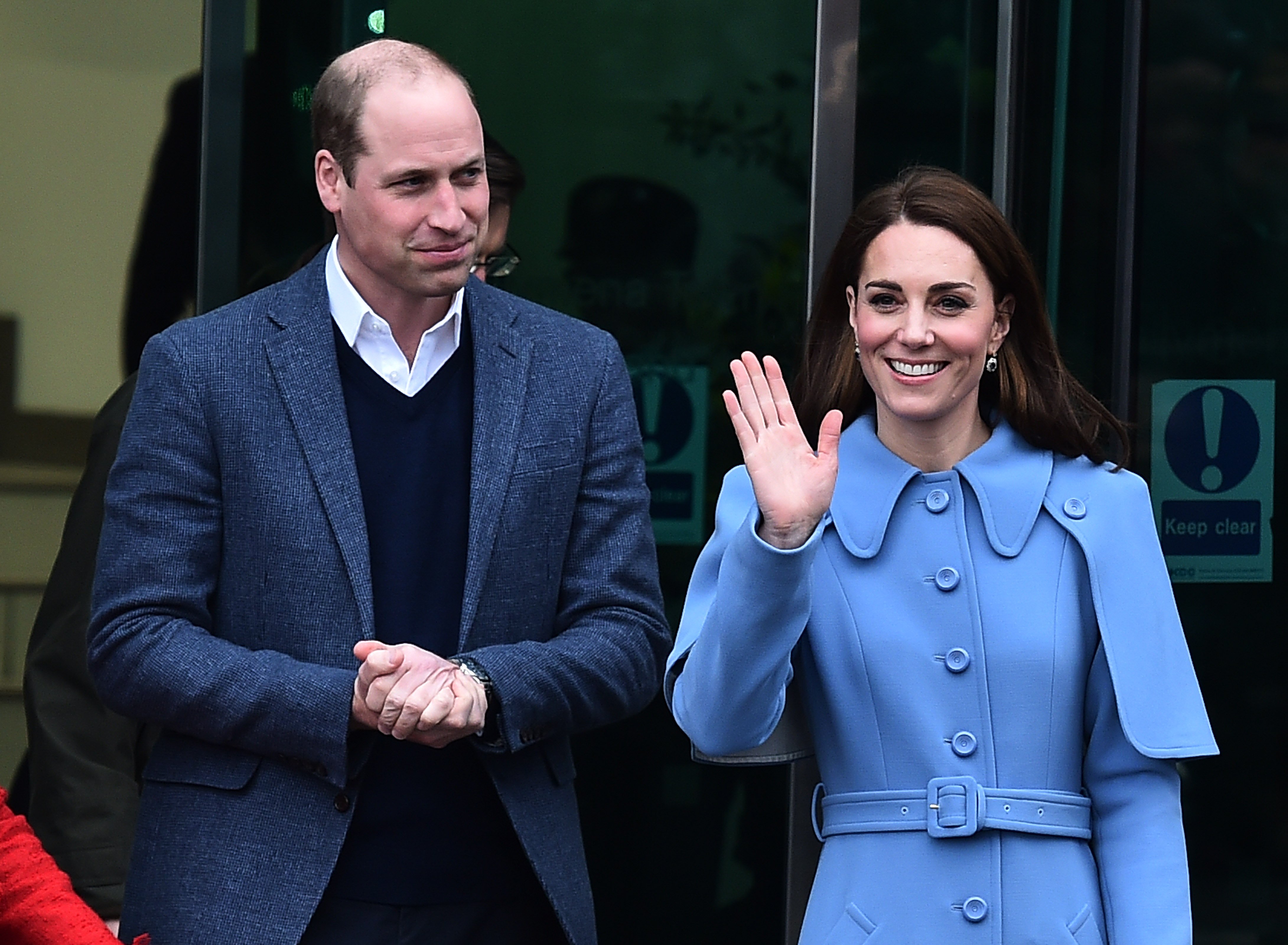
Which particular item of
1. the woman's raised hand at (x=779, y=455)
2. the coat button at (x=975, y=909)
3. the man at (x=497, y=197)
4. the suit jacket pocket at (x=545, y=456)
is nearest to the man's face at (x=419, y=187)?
the suit jacket pocket at (x=545, y=456)

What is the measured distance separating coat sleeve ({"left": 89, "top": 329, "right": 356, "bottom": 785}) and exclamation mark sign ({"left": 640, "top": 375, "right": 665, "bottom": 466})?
6.39ft

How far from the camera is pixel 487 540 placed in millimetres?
2680

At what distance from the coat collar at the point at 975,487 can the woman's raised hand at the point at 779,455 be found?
4.9 inches

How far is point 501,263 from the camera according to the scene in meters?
4.13

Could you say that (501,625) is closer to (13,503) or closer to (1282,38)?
(13,503)

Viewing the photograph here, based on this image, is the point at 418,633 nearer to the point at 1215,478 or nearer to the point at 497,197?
the point at 497,197

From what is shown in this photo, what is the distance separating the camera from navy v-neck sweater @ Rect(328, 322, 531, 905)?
2.64 m

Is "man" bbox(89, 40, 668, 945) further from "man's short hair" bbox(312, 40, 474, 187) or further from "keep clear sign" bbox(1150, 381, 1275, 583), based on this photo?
"keep clear sign" bbox(1150, 381, 1275, 583)

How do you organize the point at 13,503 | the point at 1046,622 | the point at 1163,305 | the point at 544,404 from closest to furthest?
the point at 1046,622 < the point at 544,404 < the point at 13,503 < the point at 1163,305

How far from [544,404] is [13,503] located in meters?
1.77

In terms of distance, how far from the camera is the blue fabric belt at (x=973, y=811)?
2.50 m

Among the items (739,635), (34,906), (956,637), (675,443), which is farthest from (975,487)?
(675,443)

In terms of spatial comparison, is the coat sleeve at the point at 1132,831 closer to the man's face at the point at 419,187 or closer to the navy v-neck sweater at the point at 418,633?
the navy v-neck sweater at the point at 418,633

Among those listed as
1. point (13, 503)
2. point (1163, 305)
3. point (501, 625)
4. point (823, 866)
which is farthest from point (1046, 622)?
point (13, 503)
